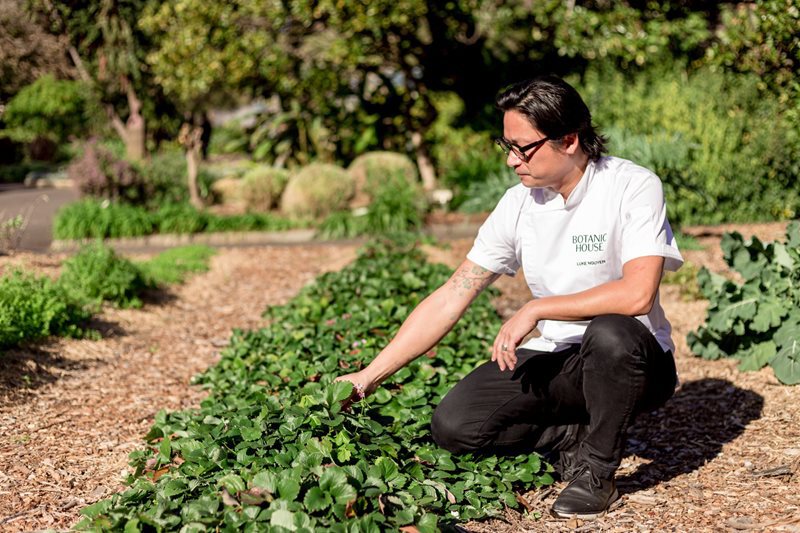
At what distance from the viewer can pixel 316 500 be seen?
8.22ft

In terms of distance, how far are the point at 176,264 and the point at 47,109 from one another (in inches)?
604

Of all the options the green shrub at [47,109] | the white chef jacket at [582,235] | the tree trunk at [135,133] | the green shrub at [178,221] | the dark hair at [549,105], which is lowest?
the green shrub at [178,221]

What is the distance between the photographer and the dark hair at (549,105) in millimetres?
3059

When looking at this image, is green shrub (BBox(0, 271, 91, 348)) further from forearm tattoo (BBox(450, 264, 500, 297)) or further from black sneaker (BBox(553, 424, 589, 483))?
black sneaker (BBox(553, 424, 589, 483))

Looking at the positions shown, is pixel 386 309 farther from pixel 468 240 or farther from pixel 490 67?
A: pixel 490 67

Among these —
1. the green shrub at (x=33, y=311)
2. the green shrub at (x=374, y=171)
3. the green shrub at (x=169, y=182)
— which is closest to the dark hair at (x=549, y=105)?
the green shrub at (x=33, y=311)

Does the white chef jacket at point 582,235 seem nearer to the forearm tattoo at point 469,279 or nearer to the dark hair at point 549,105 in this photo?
the forearm tattoo at point 469,279

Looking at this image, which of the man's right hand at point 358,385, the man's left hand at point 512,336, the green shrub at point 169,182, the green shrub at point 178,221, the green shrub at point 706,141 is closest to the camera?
the man's left hand at point 512,336

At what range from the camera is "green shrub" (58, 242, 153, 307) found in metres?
6.13

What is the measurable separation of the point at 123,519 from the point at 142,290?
4.50 metres

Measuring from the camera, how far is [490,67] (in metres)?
13.6

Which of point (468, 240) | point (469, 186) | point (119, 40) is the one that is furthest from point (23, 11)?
point (468, 240)

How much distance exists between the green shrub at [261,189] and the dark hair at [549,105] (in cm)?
906

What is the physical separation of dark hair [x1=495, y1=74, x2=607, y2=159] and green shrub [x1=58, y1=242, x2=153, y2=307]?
3.92 m
